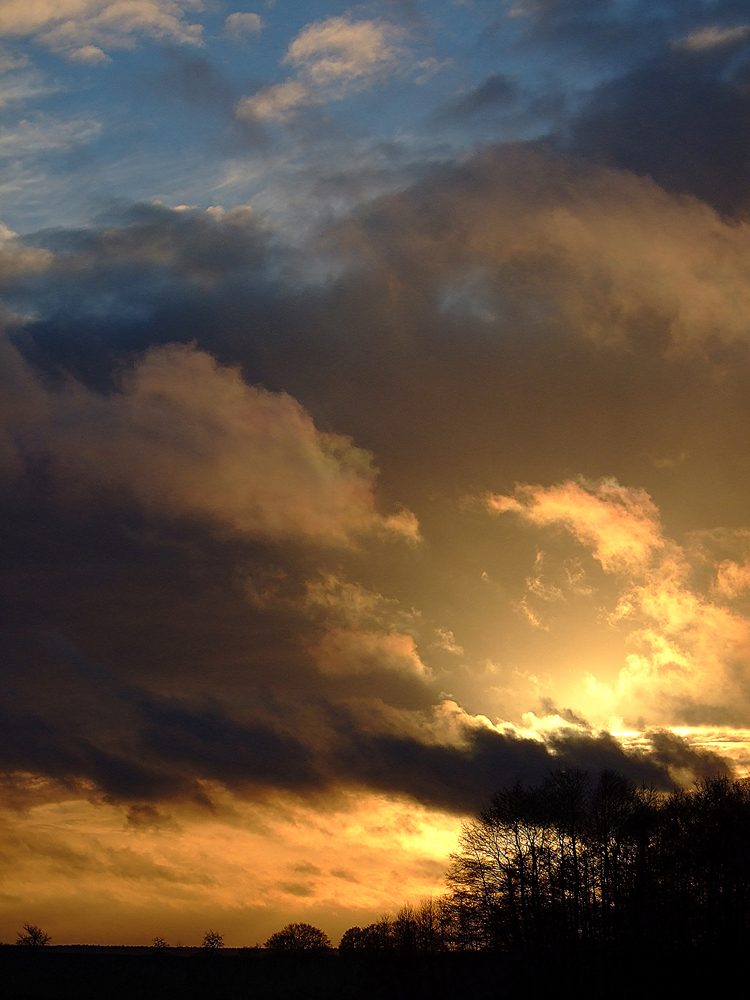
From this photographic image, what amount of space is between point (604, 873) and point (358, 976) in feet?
159

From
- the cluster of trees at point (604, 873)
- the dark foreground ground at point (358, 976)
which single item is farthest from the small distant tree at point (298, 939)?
the cluster of trees at point (604, 873)

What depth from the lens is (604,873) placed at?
83688 mm

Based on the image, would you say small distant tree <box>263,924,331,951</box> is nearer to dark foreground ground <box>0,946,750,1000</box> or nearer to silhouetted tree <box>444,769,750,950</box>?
dark foreground ground <box>0,946,750,1000</box>

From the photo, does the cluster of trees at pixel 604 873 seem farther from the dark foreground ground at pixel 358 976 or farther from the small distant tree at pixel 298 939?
the small distant tree at pixel 298 939

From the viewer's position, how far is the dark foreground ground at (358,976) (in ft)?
236

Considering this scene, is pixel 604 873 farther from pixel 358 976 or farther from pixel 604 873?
pixel 358 976

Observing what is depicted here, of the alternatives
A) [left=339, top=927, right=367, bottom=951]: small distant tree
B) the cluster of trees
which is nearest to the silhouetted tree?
the cluster of trees

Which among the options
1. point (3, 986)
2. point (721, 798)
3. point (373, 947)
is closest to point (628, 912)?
point (721, 798)

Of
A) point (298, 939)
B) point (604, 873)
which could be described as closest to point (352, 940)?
point (298, 939)

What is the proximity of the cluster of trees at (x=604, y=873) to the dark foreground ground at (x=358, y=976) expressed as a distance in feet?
8.46

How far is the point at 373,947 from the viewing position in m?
128

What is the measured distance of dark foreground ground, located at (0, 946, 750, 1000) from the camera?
72.1 m

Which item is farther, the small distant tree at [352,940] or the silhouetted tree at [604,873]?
the small distant tree at [352,940]

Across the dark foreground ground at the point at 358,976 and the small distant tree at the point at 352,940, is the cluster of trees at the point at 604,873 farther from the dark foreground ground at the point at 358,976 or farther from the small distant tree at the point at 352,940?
the small distant tree at the point at 352,940
